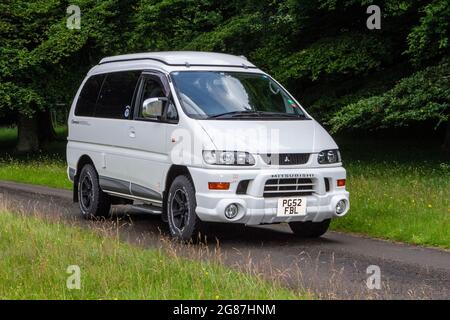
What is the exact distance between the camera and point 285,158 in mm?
9055

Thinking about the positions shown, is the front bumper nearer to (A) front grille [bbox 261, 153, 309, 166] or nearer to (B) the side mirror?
(A) front grille [bbox 261, 153, 309, 166]

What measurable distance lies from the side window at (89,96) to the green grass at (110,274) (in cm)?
339

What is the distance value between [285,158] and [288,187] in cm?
34

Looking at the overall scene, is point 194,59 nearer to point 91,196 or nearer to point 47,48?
point 91,196

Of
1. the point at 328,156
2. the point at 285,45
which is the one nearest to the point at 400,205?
the point at 328,156

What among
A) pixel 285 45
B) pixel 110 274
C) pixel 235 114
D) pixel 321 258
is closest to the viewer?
pixel 110 274

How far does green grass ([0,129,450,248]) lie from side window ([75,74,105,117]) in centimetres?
413

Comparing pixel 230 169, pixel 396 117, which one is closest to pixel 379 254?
pixel 230 169

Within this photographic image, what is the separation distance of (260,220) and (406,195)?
4122 mm

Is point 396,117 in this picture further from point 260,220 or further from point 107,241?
point 107,241

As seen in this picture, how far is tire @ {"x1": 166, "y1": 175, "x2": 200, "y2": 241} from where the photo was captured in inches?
359

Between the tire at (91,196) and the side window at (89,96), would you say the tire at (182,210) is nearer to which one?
the tire at (91,196)

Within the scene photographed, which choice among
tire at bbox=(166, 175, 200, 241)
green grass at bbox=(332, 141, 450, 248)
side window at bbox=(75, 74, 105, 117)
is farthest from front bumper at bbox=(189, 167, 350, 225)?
side window at bbox=(75, 74, 105, 117)

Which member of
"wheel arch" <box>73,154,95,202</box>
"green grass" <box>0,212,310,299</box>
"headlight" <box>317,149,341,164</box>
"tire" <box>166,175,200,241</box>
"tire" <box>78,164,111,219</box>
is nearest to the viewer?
"green grass" <box>0,212,310,299</box>
